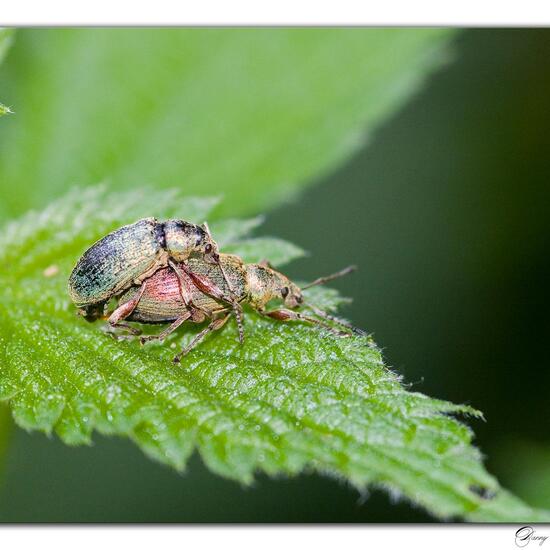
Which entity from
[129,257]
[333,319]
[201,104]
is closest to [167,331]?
[129,257]

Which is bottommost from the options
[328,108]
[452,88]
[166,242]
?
[166,242]

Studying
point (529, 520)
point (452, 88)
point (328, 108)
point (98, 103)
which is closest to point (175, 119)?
point (98, 103)

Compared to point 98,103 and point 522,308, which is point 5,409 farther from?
point 522,308

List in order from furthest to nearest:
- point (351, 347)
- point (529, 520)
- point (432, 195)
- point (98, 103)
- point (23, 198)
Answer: point (432, 195) → point (98, 103) → point (23, 198) → point (351, 347) → point (529, 520)

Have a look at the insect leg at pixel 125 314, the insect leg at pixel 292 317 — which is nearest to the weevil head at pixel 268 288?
the insect leg at pixel 292 317

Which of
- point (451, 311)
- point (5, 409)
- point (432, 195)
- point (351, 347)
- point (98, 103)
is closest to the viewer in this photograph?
point (351, 347)

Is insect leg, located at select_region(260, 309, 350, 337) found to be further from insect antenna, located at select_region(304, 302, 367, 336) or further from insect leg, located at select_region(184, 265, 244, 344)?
insect leg, located at select_region(184, 265, 244, 344)

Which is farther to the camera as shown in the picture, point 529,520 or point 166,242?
point 166,242

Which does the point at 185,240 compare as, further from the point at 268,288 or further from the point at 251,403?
the point at 251,403

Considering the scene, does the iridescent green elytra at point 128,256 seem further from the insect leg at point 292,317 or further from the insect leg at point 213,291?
the insect leg at point 292,317
